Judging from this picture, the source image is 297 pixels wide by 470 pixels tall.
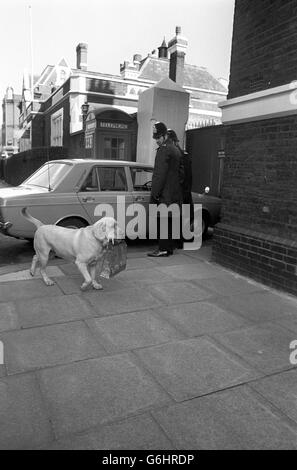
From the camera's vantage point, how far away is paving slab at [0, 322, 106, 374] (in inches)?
123

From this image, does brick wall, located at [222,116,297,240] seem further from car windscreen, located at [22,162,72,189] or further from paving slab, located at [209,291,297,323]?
car windscreen, located at [22,162,72,189]

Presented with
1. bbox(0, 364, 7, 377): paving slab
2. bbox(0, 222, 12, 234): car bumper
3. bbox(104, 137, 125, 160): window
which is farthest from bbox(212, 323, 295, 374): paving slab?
bbox(104, 137, 125, 160): window

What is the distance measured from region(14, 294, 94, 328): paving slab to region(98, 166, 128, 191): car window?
2809mm

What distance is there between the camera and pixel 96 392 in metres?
2.72

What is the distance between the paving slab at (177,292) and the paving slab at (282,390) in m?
1.69

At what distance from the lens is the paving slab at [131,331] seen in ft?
11.4

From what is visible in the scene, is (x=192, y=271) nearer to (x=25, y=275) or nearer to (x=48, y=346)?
(x=25, y=275)

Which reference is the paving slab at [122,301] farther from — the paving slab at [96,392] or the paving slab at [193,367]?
the paving slab at [96,392]

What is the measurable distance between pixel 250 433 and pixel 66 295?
2.81 metres

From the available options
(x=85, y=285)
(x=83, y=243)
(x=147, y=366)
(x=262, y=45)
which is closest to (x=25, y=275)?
(x=85, y=285)

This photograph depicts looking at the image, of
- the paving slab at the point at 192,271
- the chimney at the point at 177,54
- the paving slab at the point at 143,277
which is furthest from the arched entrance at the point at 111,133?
the chimney at the point at 177,54
